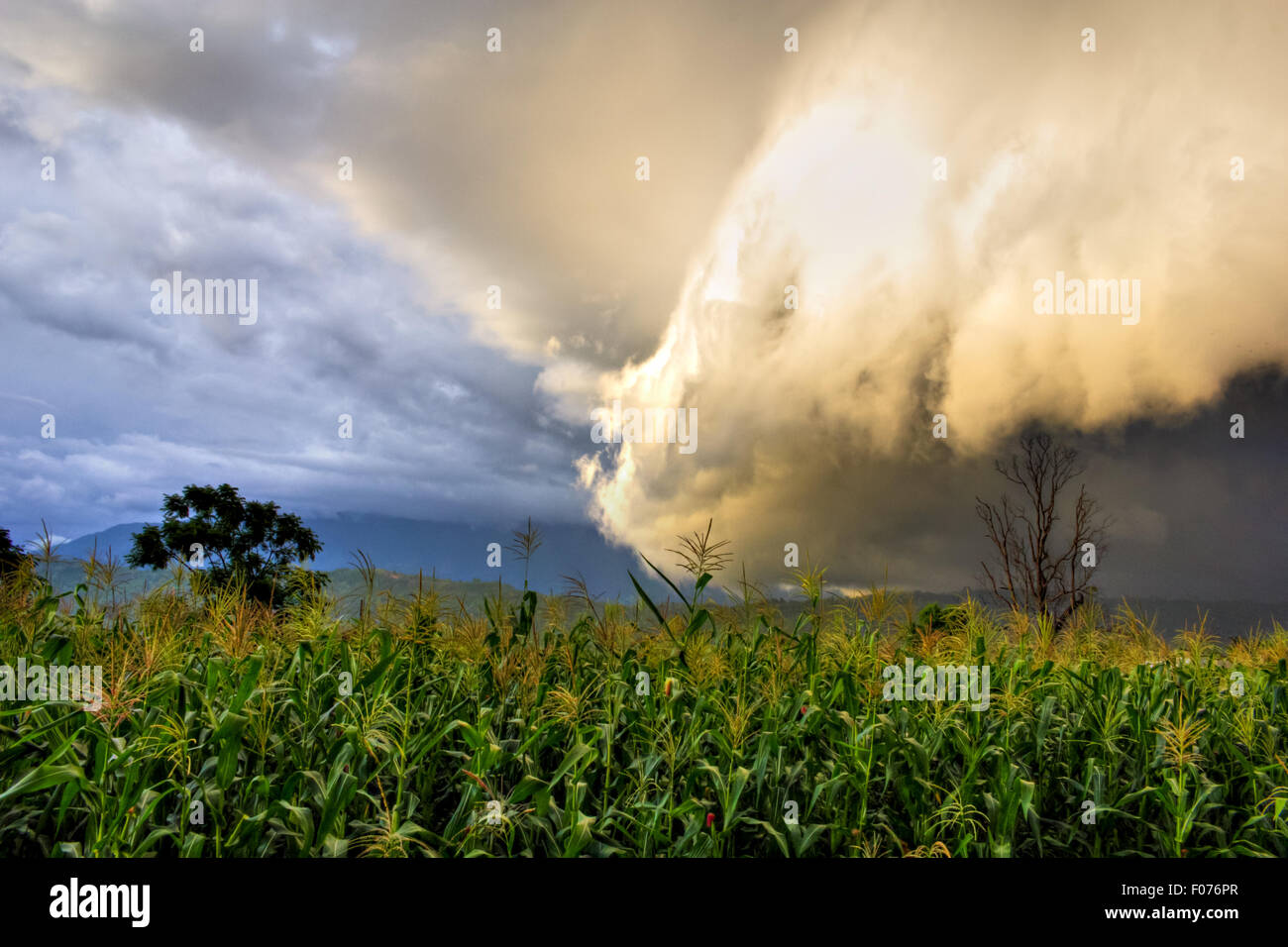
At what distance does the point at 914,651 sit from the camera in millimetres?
4785

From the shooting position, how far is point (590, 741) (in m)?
3.22

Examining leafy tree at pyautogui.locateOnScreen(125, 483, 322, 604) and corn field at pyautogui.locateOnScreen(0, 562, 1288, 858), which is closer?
corn field at pyautogui.locateOnScreen(0, 562, 1288, 858)

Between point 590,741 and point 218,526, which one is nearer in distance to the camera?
point 590,741

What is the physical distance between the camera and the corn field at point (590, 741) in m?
2.89

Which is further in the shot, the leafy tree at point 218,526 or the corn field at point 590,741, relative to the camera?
the leafy tree at point 218,526

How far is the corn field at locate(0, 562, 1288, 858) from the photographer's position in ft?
9.49

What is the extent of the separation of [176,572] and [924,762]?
5.45m
